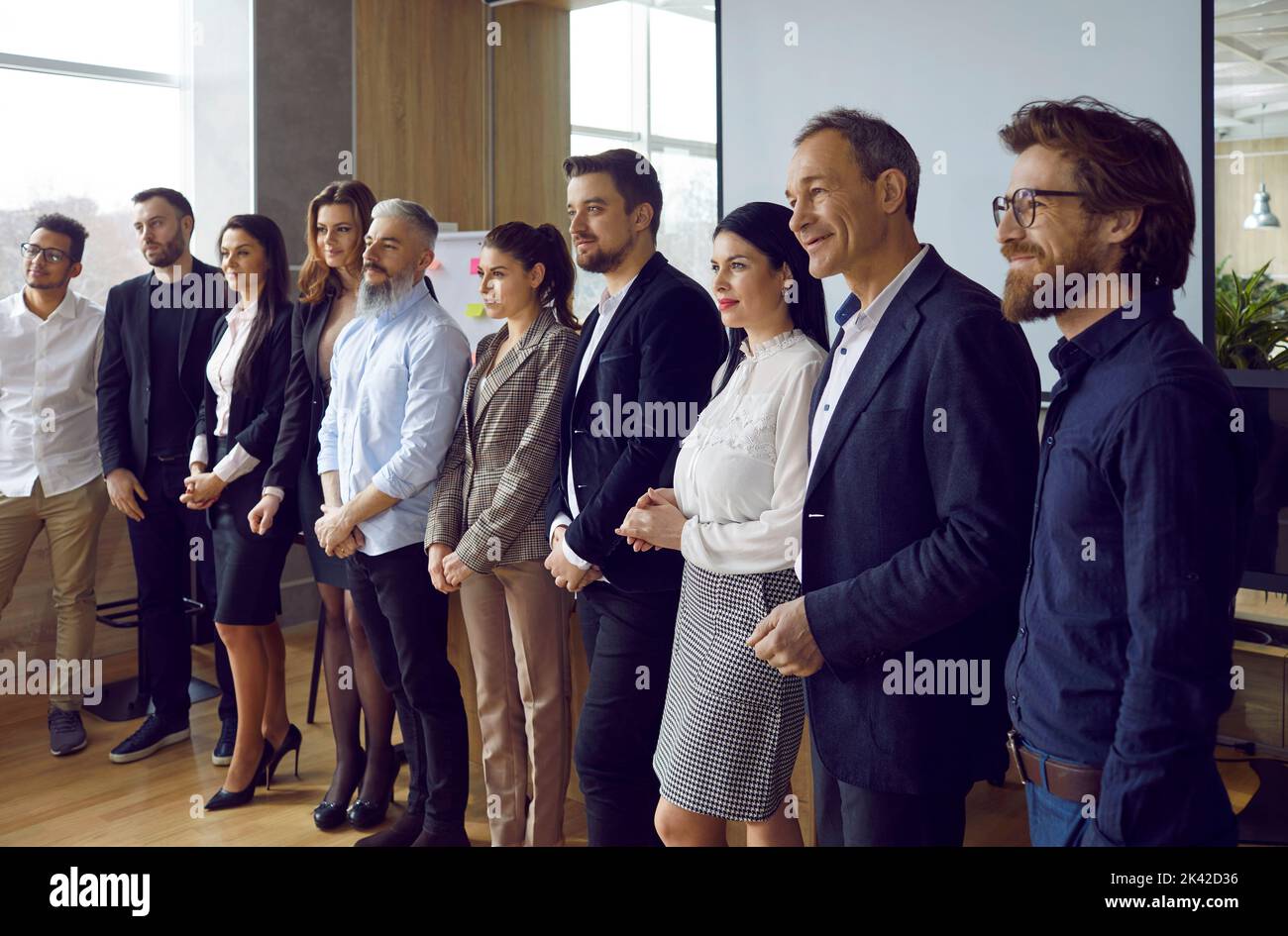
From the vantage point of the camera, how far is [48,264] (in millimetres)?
3643

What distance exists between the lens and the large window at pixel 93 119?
4480mm

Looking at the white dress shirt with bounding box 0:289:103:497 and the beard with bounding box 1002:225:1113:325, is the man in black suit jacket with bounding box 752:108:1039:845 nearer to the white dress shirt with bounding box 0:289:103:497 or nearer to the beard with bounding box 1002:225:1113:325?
the beard with bounding box 1002:225:1113:325

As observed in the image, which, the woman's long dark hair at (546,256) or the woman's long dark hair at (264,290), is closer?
the woman's long dark hair at (546,256)

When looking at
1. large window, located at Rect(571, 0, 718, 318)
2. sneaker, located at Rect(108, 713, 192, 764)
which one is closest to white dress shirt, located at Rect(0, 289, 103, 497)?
sneaker, located at Rect(108, 713, 192, 764)

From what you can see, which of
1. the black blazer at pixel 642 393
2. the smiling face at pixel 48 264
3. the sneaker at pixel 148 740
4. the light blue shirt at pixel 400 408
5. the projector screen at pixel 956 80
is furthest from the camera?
the smiling face at pixel 48 264

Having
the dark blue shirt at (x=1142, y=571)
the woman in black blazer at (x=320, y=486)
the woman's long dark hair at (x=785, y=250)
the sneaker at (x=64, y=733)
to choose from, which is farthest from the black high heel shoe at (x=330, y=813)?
the dark blue shirt at (x=1142, y=571)

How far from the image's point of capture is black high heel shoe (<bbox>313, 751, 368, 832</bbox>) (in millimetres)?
2934

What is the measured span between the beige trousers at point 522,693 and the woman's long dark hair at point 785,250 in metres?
0.97

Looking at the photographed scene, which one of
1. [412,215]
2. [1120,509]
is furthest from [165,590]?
[1120,509]

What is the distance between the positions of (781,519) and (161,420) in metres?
2.55

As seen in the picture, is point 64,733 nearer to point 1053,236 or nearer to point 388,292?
point 388,292

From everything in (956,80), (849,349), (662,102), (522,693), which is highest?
(662,102)

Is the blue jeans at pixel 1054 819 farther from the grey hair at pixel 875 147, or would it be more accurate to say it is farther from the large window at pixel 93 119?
the large window at pixel 93 119

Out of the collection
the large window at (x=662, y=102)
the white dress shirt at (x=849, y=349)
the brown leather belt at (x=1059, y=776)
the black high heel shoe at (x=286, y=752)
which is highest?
the large window at (x=662, y=102)
